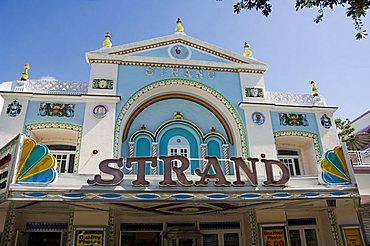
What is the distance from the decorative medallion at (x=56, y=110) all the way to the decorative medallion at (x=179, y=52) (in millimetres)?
4595

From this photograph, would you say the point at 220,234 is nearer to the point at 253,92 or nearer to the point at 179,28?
the point at 253,92

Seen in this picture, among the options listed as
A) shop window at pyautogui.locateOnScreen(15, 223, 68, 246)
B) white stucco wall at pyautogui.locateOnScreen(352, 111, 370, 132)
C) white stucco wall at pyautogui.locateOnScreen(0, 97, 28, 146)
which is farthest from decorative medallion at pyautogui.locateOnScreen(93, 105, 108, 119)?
white stucco wall at pyautogui.locateOnScreen(352, 111, 370, 132)

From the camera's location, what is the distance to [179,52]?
13117mm

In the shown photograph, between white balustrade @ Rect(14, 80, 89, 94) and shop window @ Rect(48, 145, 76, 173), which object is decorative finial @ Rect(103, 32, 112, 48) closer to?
white balustrade @ Rect(14, 80, 89, 94)

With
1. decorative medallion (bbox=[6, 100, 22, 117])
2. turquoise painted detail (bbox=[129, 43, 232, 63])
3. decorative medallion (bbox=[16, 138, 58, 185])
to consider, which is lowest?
decorative medallion (bbox=[16, 138, 58, 185])

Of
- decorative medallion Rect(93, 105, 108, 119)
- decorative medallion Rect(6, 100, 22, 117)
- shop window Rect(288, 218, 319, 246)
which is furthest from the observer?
shop window Rect(288, 218, 319, 246)

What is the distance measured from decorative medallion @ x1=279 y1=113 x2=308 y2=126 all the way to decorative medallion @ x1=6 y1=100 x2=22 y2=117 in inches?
388

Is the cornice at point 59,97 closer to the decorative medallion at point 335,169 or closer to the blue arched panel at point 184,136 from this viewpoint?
A: the blue arched panel at point 184,136

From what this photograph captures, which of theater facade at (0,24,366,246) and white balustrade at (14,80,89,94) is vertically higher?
white balustrade at (14,80,89,94)

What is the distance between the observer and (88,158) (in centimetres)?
1045

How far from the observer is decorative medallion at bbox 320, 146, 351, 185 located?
9.46 metres

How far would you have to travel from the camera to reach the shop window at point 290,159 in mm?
13102

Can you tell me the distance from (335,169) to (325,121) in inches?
144

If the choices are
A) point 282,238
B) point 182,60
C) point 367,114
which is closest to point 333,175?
point 282,238
